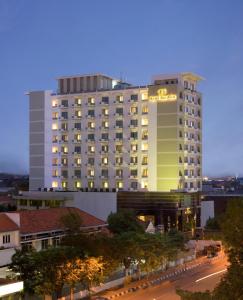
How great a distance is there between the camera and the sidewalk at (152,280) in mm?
42562

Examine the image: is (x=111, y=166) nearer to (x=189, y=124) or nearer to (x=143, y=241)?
(x=189, y=124)

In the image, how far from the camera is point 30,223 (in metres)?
52.2

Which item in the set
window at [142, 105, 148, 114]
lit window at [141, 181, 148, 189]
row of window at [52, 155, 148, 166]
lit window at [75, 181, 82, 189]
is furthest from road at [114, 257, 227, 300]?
lit window at [75, 181, 82, 189]

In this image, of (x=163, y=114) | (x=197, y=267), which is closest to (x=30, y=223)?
(x=197, y=267)

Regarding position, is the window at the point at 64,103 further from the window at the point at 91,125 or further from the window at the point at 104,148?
the window at the point at 104,148

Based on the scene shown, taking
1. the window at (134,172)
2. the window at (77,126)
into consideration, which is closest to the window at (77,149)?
the window at (77,126)

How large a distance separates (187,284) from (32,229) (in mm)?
15177

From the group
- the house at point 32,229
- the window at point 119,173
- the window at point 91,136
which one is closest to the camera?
the house at point 32,229

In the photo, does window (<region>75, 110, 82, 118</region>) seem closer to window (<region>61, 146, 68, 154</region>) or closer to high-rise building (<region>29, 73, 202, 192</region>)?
high-rise building (<region>29, 73, 202, 192</region>)

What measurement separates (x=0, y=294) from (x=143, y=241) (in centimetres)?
1925

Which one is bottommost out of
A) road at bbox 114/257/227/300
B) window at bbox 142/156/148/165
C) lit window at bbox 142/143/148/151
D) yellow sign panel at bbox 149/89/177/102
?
road at bbox 114/257/227/300

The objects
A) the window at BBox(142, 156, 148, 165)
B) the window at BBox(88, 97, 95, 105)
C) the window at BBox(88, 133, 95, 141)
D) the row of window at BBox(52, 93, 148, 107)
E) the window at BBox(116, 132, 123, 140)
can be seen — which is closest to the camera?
the window at BBox(142, 156, 148, 165)

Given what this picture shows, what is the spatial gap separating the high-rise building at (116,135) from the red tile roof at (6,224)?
37.8 metres

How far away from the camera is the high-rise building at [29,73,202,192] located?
274 feet
